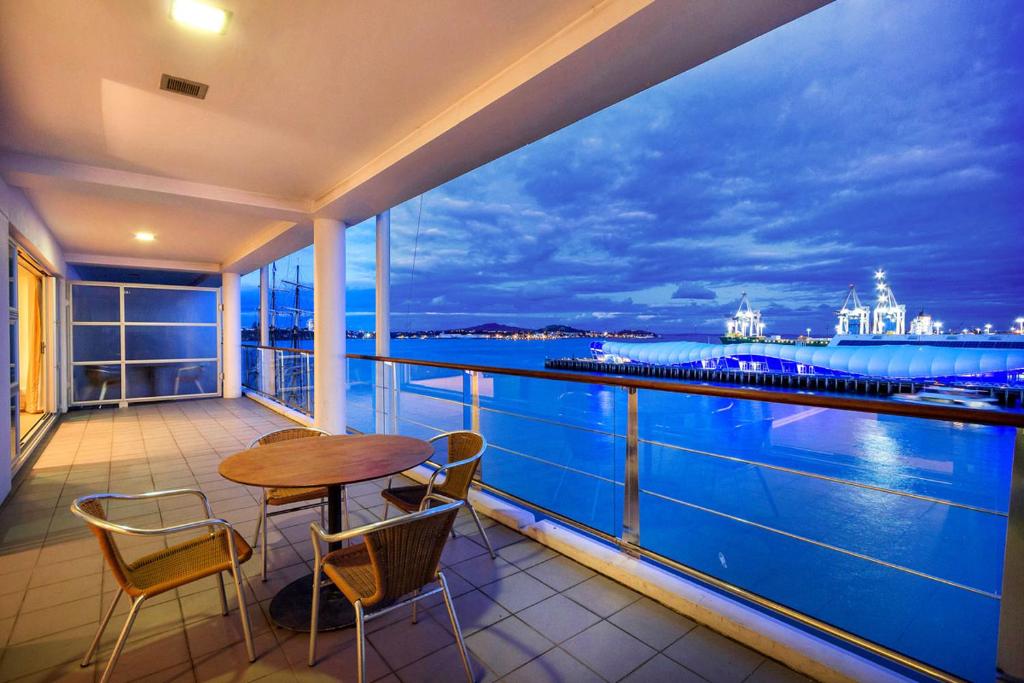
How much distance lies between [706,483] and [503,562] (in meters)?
20.3

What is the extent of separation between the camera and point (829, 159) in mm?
27984

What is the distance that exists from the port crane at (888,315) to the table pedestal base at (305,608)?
2672 centimetres

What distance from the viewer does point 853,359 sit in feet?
75.7

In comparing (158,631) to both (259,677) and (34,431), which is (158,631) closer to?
(259,677)

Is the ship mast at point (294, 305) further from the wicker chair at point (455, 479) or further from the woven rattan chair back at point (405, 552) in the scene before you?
the woven rattan chair back at point (405, 552)

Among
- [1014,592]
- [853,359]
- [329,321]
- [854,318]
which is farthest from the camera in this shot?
[853,359]

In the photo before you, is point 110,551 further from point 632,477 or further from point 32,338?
point 32,338

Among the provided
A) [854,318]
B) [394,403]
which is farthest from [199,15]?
[854,318]

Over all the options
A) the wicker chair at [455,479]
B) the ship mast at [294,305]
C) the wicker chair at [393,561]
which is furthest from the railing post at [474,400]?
the ship mast at [294,305]

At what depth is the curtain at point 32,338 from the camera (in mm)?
6434

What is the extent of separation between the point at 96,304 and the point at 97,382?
4.46 feet

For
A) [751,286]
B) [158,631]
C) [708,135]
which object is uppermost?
[708,135]

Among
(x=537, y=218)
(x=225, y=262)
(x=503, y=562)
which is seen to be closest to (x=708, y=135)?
(x=537, y=218)

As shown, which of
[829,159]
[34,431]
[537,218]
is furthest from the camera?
[537,218]
